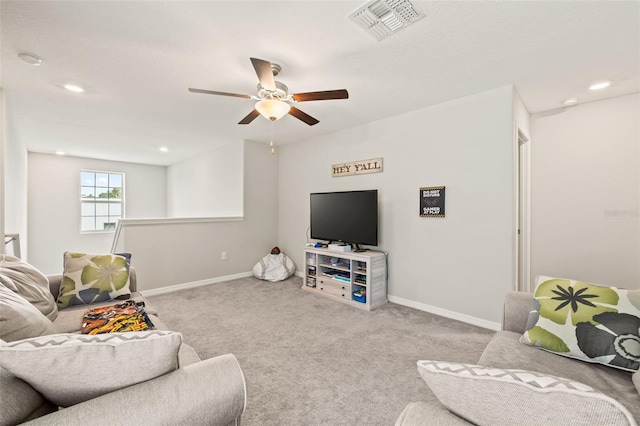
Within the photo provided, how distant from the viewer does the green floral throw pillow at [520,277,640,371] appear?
1286mm

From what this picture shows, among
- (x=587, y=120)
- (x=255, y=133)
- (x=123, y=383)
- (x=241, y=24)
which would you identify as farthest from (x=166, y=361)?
(x=587, y=120)

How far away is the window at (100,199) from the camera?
6.33 meters

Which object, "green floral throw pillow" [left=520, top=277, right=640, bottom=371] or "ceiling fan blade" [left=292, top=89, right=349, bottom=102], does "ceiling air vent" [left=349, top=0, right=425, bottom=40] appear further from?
"green floral throw pillow" [left=520, top=277, right=640, bottom=371]

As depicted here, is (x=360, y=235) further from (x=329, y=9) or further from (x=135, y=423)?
(x=135, y=423)

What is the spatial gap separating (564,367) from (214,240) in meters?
4.39

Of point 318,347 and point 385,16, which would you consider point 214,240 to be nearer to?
point 318,347

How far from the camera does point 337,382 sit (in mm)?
1913

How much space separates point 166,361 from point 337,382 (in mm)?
1394

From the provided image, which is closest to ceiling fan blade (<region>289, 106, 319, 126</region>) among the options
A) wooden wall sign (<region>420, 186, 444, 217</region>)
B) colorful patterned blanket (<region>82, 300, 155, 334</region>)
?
wooden wall sign (<region>420, 186, 444, 217</region>)

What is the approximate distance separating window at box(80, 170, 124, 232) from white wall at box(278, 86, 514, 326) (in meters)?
5.97

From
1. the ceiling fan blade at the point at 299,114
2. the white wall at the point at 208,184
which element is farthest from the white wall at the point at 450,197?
the white wall at the point at 208,184

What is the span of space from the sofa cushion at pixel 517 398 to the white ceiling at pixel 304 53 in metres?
1.87

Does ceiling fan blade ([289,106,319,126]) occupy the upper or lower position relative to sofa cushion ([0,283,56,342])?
upper

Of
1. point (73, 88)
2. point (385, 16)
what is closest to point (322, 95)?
point (385, 16)
